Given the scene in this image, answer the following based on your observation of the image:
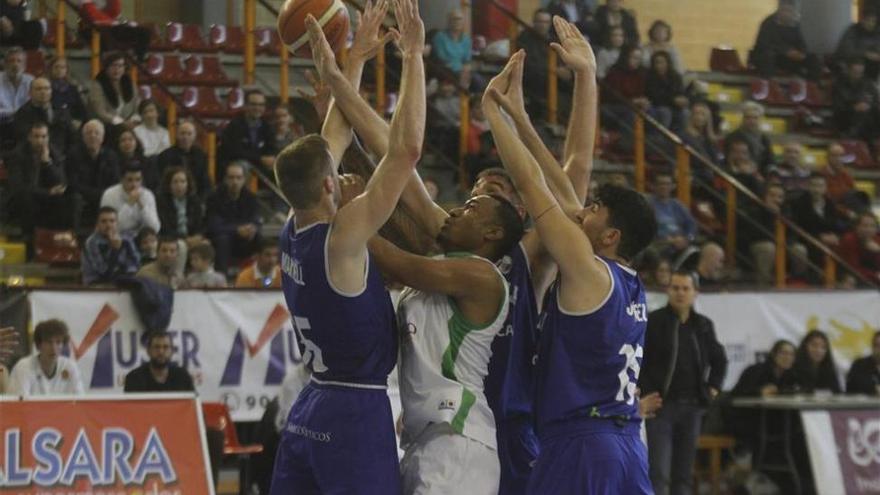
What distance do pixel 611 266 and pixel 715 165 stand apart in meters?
10.1

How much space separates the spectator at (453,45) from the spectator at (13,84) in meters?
4.16

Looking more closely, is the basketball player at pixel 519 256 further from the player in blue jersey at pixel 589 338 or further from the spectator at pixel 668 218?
the spectator at pixel 668 218

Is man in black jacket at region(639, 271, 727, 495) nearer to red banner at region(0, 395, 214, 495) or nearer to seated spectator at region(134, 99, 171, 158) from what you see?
red banner at region(0, 395, 214, 495)

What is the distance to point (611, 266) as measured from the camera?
19.1 feet

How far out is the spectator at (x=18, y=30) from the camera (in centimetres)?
1405

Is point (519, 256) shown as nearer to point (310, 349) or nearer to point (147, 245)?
point (310, 349)

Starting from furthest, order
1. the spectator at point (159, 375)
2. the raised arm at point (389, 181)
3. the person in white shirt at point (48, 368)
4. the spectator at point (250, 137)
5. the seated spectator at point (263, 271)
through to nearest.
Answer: the spectator at point (250, 137)
the seated spectator at point (263, 271)
the spectator at point (159, 375)
the person in white shirt at point (48, 368)
the raised arm at point (389, 181)

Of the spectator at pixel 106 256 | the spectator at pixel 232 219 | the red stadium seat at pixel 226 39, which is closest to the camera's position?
the spectator at pixel 106 256

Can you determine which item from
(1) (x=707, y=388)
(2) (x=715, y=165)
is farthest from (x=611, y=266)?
(2) (x=715, y=165)

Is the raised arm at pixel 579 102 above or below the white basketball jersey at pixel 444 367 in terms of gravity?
above

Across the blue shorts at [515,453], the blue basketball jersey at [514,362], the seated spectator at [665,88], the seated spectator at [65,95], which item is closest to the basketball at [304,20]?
the blue basketball jersey at [514,362]

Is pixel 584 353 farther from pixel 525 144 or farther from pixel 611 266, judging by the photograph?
pixel 525 144

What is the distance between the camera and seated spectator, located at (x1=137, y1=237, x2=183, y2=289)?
11.7 meters

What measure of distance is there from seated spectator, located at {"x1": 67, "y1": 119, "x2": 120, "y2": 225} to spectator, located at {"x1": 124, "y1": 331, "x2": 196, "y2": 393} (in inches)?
89.6
